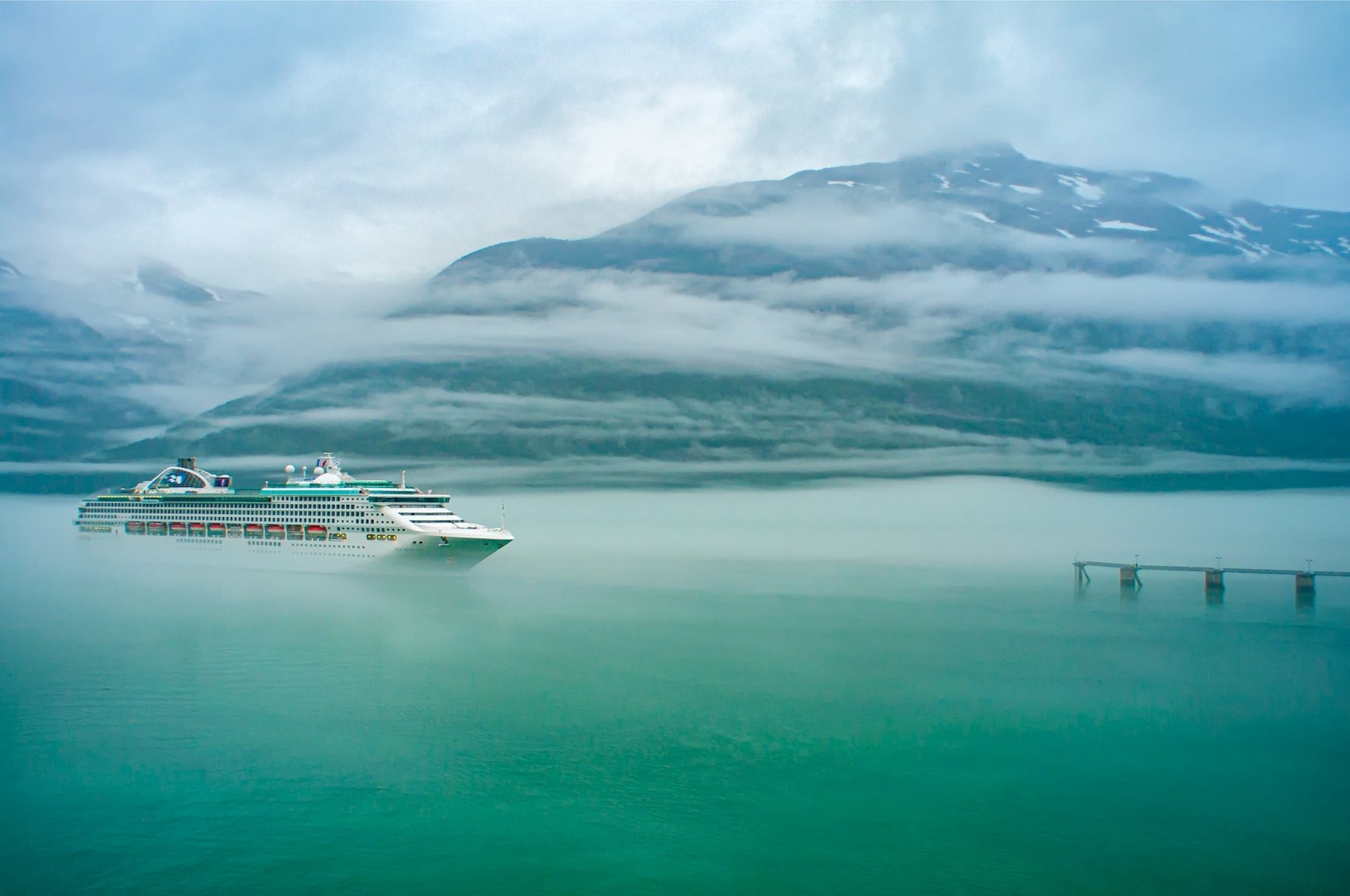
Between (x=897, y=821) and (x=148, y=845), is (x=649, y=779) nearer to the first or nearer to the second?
(x=897, y=821)

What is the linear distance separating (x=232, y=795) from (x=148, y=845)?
4.80 ft

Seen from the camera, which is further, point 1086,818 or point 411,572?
point 411,572

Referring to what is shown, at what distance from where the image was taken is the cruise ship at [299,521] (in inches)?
1428

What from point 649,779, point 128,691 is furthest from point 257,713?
point 649,779

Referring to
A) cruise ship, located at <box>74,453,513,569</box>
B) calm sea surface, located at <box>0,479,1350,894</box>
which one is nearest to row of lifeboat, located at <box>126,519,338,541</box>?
cruise ship, located at <box>74,453,513,569</box>

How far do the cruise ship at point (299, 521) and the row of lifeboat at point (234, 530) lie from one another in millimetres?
45

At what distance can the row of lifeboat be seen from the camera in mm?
39688

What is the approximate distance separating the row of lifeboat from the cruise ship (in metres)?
0.05

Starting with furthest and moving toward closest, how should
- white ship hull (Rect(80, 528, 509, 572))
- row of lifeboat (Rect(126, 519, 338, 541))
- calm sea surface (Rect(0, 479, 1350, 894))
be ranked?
row of lifeboat (Rect(126, 519, 338, 541)) < white ship hull (Rect(80, 528, 509, 572)) < calm sea surface (Rect(0, 479, 1350, 894))

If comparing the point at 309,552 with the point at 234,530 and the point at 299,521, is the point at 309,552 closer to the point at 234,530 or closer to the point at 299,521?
the point at 299,521

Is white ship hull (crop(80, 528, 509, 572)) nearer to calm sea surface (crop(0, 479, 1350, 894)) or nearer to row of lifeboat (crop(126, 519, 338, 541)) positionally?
row of lifeboat (crop(126, 519, 338, 541))

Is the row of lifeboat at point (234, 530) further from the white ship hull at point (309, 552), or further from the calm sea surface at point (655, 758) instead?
the calm sea surface at point (655, 758)

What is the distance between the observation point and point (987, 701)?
1719 centimetres

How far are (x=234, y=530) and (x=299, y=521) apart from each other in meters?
4.98
